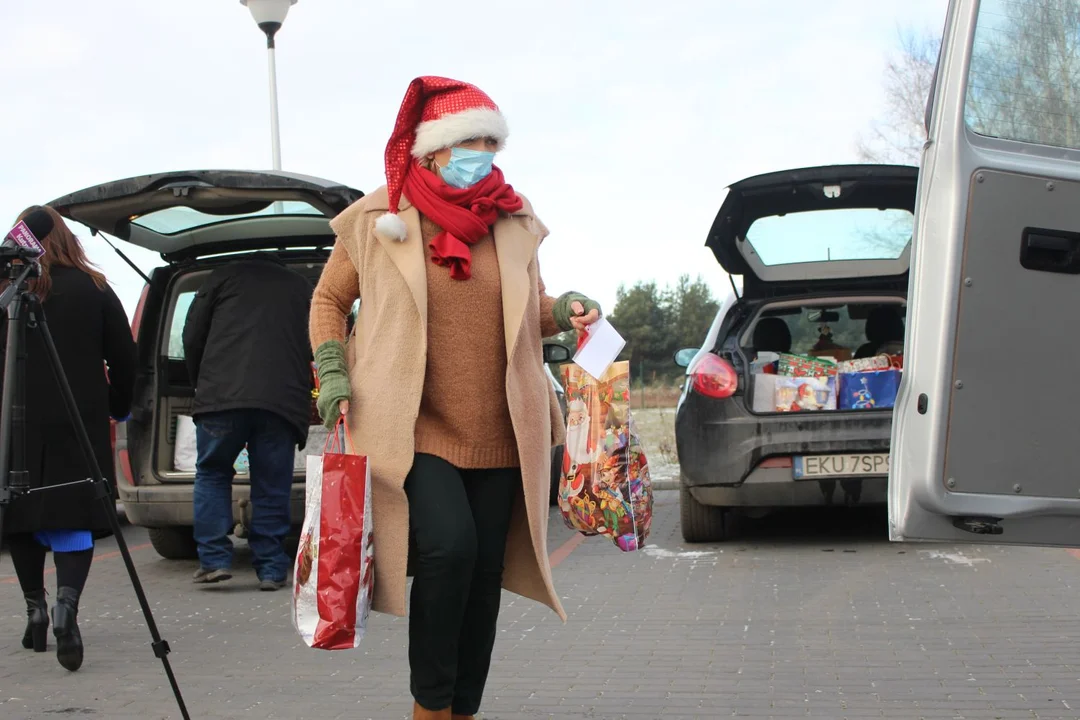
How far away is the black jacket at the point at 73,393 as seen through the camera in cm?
546

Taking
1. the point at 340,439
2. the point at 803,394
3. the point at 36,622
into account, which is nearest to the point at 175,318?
the point at 36,622

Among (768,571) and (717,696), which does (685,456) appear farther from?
(717,696)

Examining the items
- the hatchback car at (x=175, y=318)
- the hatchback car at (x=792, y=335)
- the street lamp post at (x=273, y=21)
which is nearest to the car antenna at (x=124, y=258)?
the hatchback car at (x=175, y=318)

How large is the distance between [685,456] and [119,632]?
336cm

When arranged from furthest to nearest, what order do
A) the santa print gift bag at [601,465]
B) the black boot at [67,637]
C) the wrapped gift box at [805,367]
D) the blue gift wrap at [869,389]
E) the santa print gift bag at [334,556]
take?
the wrapped gift box at [805,367]
the blue gift wrap at [869,389]
the black boot at [67,637]
the santa print gift bag at [601,465]
the santa print gift bag at [334,556]

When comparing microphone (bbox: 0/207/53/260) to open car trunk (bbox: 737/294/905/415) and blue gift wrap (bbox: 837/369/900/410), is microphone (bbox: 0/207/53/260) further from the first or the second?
blue gift wrap (bbox: 837/369/900/410)

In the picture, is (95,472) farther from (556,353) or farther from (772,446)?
(772,446)

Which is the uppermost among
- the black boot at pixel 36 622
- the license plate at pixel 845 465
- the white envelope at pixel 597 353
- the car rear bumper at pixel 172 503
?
the white envelope at pixel 597 353

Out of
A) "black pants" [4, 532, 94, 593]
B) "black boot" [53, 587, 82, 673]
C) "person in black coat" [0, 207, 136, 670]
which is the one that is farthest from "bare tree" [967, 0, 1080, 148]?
"black pants" [4, 532, 94, 593]

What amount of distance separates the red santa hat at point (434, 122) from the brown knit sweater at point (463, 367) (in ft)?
0.65

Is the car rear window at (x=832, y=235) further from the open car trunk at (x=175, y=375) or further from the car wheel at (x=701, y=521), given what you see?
the open car trunk at (x=175, y=375)

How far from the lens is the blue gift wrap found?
8.09 m

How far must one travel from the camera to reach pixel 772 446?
7781 mm

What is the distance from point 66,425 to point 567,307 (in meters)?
2.54
